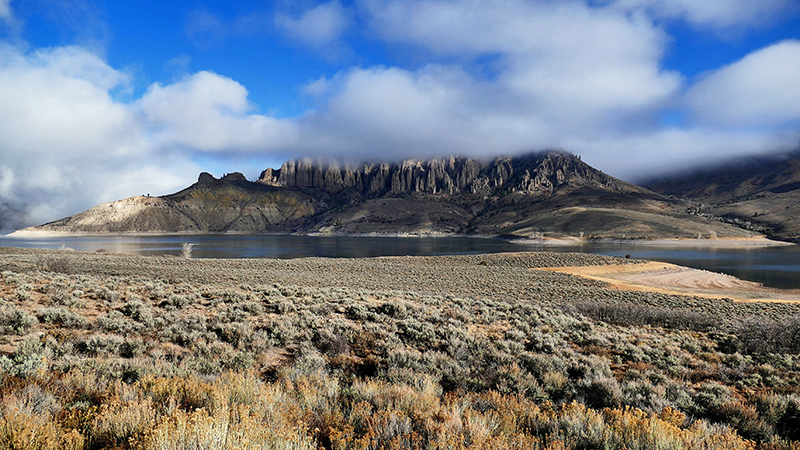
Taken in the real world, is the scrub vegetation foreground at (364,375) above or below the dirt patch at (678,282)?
above

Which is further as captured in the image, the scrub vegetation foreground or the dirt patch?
the dirt patch

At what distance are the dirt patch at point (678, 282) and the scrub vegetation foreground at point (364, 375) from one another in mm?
20326

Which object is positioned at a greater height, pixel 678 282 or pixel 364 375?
pixel 364 375

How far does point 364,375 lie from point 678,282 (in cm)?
4024

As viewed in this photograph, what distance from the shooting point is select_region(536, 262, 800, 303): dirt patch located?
2859cm

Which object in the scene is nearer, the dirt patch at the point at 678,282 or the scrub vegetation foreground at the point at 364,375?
the scrub vegetation foreground at the point at 364,375

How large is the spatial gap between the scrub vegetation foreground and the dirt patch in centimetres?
2033

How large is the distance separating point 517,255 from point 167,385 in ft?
162

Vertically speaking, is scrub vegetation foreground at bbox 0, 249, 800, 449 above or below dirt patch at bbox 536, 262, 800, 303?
above

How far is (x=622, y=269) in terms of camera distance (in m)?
43.0

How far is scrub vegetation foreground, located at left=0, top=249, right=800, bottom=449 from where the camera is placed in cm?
336

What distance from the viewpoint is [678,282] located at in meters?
35.2

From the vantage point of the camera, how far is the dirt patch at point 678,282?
2859 cm

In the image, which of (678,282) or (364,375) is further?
(678,282)
